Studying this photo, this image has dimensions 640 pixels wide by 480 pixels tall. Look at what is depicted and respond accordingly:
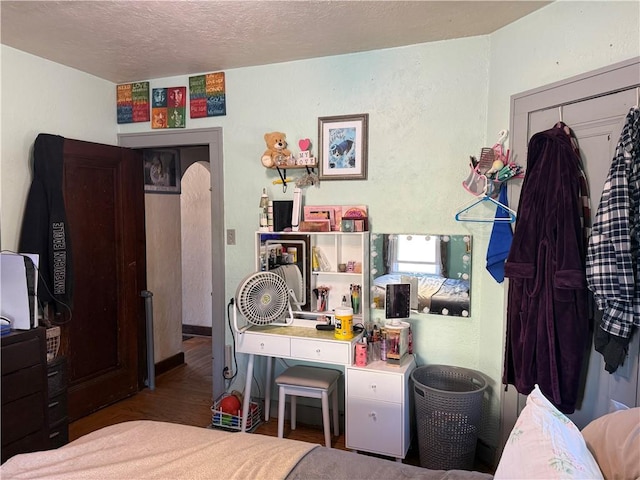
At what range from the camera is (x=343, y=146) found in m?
2.74

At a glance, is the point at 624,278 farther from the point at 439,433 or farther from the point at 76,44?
the point at 76,44

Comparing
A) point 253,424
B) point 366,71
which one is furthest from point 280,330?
point 366,71

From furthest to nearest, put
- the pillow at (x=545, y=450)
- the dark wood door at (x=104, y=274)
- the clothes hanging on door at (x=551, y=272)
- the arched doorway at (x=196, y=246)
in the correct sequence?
the arched doorway at (x=196, y=246) < the dark wood door at (x=104, y=274) < the clothes hanging on door at (x=551, y=272) < the pillow at (x=545, y=450)

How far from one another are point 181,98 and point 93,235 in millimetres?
1154

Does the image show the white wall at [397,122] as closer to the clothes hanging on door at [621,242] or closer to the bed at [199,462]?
the clothes hanging on door at [621,242]

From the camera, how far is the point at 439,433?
225 centimetres

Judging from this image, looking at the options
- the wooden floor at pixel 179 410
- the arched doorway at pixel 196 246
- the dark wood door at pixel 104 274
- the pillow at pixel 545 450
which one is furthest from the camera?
the arched doorway at pixel 196 246

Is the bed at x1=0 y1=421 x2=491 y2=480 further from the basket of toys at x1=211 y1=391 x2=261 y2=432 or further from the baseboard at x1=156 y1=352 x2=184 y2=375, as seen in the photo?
the baseboard at x1=156 y1=352 x2=184 y2=375

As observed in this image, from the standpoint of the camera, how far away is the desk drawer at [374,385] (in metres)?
2.31

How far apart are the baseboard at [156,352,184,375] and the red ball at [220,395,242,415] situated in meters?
1.25

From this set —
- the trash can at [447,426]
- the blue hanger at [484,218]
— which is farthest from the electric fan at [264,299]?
the blue hanger at [484,218]

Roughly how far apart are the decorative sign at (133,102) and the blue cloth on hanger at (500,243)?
253 cm

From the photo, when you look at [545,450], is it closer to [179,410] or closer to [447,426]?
[447,426]

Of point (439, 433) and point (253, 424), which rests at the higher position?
point (439, 433)
